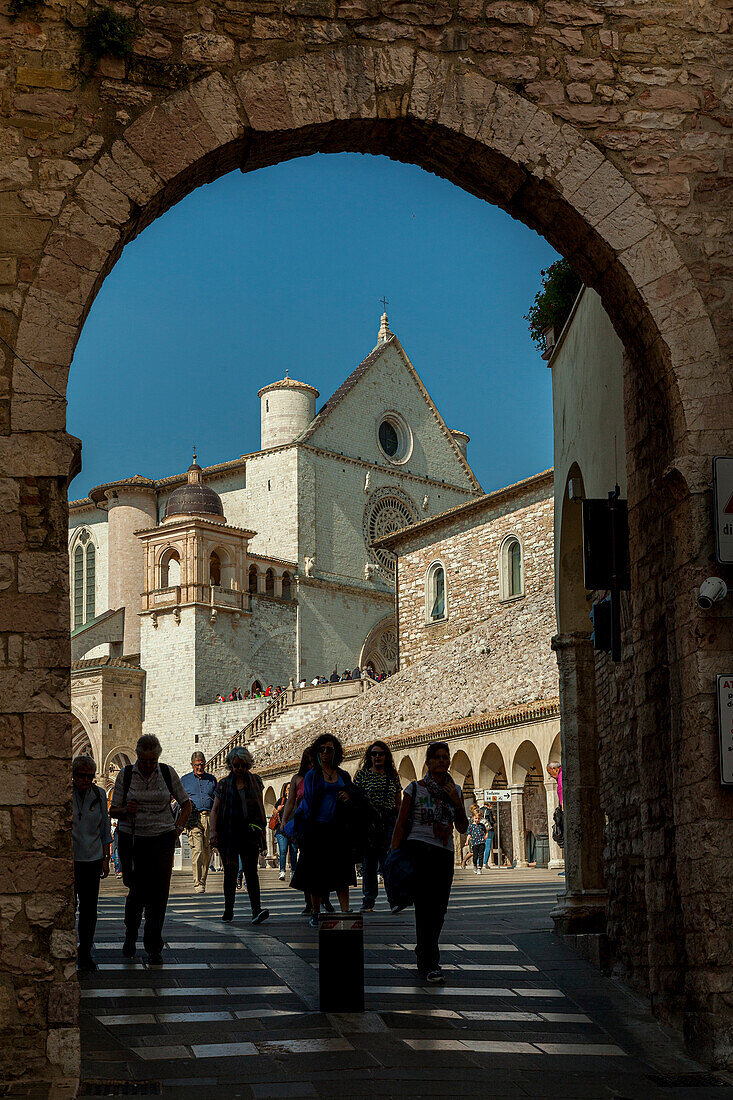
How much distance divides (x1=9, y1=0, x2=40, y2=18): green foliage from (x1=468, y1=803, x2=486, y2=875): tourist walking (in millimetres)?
21786

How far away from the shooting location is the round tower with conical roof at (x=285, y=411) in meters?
67.2

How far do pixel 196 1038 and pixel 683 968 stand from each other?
8.60 ft

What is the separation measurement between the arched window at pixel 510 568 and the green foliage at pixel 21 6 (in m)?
42.2

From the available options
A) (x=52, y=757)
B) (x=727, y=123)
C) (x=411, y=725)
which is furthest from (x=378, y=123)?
(x=411, y=725)

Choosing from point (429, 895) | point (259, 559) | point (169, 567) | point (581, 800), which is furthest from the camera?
point (259, 559)

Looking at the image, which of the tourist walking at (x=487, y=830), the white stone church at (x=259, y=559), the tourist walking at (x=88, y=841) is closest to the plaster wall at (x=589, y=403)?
the tourist walking at (x=88, y=841)

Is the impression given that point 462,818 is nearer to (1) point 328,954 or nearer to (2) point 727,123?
(1) point 328,954

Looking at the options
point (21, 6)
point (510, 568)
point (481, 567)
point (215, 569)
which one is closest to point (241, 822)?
point (21, 6)

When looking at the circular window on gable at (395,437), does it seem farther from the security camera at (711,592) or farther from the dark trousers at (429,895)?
the security camera at (711,592)

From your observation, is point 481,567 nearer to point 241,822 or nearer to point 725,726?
point 241,822

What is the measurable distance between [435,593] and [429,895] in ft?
147

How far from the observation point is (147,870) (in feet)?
32.3

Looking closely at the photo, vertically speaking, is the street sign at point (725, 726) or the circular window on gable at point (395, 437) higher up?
the circular window on gable at point (395, 437)

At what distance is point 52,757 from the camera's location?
263 inches
